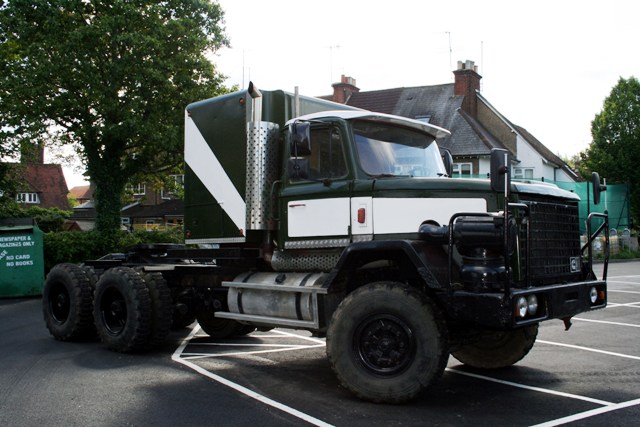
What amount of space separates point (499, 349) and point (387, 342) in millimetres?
2214

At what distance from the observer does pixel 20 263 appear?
55.2ft

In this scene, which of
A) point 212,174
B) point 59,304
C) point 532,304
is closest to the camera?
point 532,304

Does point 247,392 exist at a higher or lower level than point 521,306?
lower

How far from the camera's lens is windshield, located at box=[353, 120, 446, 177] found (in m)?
6.83

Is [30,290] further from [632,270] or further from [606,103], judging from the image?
[606,103]

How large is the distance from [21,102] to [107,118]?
3189 millimetres

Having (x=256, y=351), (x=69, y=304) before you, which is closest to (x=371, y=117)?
(x=256, y=351)

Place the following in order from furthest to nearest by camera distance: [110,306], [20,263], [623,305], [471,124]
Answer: [471,124]
[20,263]
[623,305]
[110,306]

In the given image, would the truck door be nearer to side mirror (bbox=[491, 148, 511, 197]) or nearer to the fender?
the fender

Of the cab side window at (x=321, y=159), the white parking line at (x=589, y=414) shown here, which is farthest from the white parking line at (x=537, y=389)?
the cab side window at (x=321, y=159)

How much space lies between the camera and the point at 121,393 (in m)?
6.46

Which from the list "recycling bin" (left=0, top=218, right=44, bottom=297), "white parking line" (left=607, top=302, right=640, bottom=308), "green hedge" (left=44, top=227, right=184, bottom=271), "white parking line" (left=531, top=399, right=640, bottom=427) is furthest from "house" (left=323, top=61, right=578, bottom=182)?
"white parking line" (left=531, top=399, right=640, bottom=427)

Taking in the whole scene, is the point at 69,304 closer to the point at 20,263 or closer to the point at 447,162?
the point at 447,162

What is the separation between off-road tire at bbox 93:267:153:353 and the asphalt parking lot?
0.69 ft
